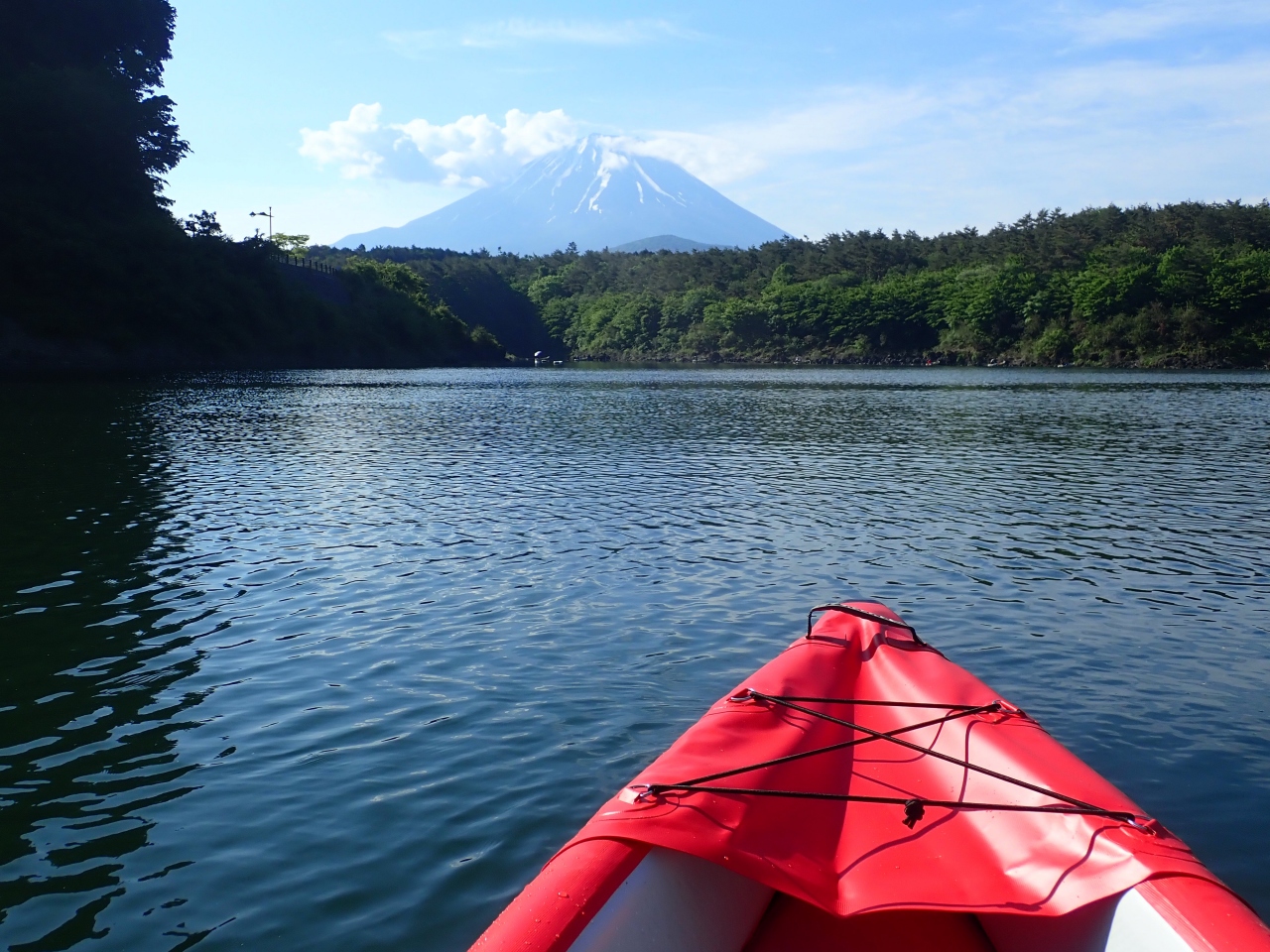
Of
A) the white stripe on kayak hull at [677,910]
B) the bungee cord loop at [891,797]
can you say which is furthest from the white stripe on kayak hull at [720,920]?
the bungee cord loop at [891,797]

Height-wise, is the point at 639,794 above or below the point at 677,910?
above

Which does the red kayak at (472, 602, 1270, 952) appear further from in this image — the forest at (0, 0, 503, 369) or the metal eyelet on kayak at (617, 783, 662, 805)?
the forest at (0, 0, 503, 369)

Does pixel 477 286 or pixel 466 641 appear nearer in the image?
pixel 466 641

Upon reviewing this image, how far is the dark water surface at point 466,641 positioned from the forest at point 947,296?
8951 cm

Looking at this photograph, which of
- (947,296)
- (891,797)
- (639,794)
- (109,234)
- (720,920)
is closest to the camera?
(720,920)

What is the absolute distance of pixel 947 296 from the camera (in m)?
133

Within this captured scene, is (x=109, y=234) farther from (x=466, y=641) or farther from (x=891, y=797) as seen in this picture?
(x=891, y=797)

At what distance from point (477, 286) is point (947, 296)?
3434 inches

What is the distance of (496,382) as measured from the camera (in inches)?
2940

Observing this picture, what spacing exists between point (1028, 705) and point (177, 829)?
740 cm

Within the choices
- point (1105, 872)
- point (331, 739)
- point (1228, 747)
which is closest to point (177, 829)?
point (331, 739)

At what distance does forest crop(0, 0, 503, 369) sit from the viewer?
62281 millimetres

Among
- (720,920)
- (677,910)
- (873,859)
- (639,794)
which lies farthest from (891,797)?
(677,910)

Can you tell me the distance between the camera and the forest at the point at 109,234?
62281mm
